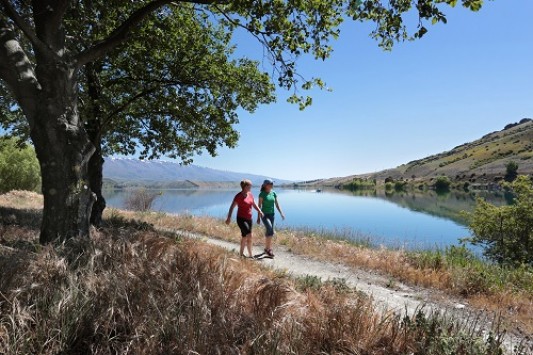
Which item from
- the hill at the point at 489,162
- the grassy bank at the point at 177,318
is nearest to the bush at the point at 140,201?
the grassy bank at the point at 177,318

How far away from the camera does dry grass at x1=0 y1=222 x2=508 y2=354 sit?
3.80 meters

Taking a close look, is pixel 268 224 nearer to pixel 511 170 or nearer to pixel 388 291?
pixel 388 291

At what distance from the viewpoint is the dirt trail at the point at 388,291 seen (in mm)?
7168

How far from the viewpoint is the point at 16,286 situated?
4.32 meters

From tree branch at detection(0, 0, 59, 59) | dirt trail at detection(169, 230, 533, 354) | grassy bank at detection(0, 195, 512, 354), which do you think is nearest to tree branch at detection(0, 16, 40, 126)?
tree branch at detection(0, 0, 59, 59)

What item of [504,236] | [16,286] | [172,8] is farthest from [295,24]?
[504,236]

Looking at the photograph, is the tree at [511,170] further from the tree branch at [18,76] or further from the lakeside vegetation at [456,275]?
the tree branch at [18,76]

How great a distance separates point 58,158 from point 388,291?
7.96 meters

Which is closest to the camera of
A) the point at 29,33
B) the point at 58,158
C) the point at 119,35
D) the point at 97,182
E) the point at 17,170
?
the point at 29,33

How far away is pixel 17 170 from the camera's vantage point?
48.9m

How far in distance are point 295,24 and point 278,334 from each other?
25.1 feet

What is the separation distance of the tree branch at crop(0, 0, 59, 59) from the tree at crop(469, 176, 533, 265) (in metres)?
19.5

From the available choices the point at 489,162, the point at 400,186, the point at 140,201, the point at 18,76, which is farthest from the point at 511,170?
the point at 18,76

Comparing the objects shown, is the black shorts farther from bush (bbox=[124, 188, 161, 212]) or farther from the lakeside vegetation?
bush (bbox=[124, 188, 161, 212])
